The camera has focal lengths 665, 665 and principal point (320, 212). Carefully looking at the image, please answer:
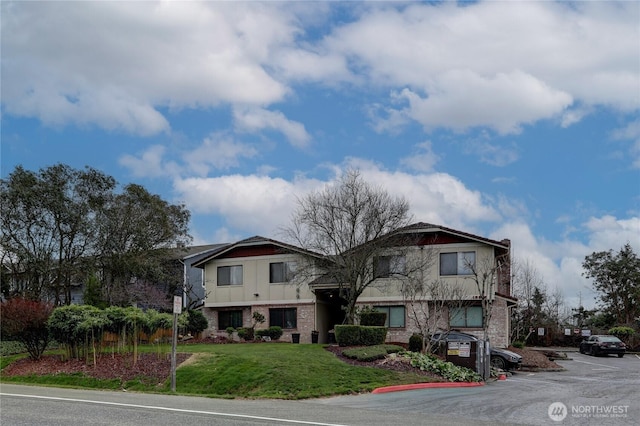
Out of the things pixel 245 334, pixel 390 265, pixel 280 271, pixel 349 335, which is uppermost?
pixel 390 265

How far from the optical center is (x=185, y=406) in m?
14.8

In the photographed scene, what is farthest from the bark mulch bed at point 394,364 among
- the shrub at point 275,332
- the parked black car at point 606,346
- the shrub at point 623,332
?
the shrub at point 623,332

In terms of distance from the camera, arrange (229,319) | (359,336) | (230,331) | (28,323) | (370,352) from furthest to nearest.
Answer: (229,319), (230,331), (359,336), (28,323), (370,352)

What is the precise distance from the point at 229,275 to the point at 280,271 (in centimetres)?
376

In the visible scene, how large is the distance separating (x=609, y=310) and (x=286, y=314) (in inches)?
1269

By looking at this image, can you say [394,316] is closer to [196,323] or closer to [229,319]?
[229,319]

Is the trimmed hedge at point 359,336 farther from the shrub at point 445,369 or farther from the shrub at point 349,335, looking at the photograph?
the shrub at point 445,369

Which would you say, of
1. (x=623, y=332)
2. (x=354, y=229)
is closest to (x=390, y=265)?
(x=354, y=229)

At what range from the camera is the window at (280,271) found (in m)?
39.9

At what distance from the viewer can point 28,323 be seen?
25.9 metres

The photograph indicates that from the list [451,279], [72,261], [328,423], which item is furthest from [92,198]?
[328,423]

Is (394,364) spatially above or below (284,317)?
below

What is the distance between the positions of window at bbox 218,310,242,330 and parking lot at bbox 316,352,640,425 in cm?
2090

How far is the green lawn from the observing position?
1908cm
